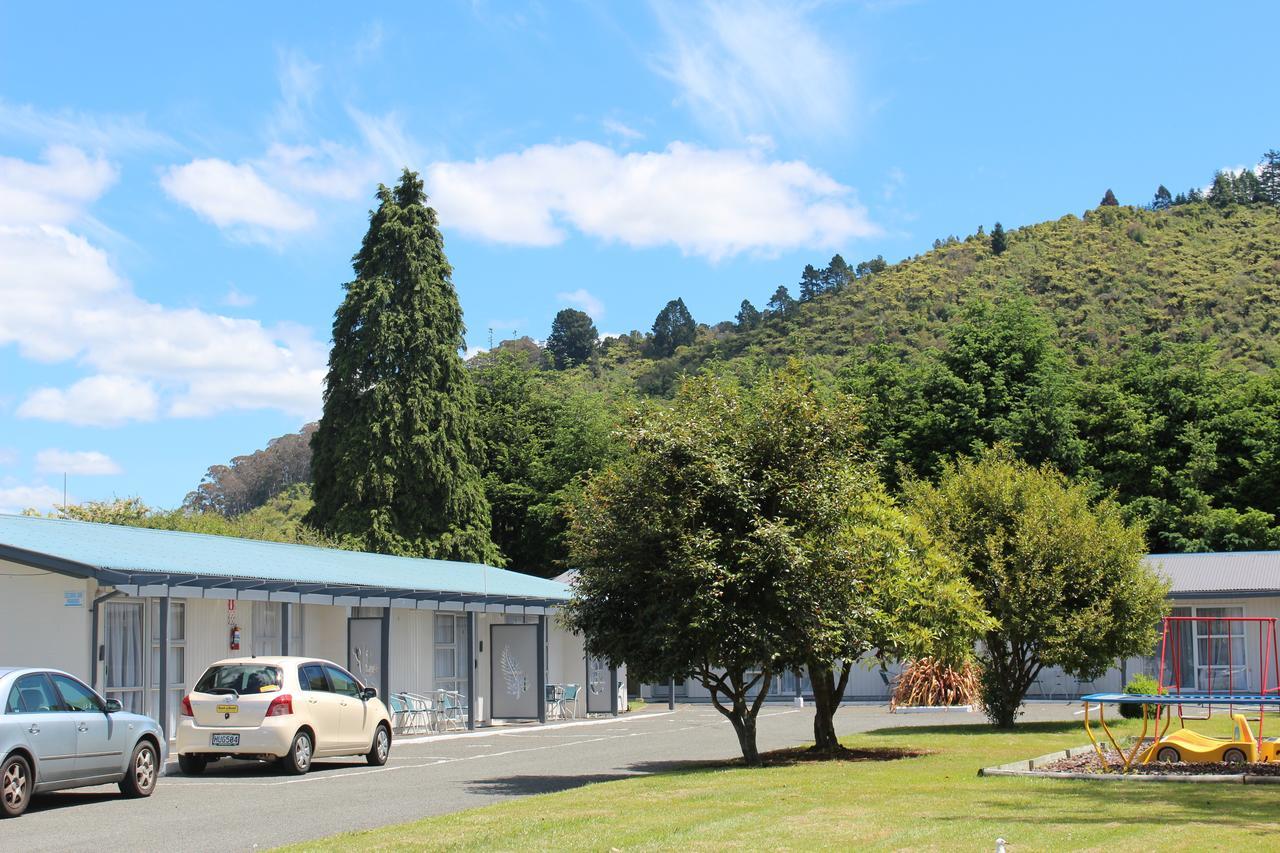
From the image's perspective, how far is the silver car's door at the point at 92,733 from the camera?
14.6m

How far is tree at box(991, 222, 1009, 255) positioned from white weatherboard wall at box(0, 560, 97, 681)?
3974 inches

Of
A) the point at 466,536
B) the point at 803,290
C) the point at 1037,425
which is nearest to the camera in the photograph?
the point at 1037,425

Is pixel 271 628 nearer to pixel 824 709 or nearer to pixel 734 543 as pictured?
pixel 824 709

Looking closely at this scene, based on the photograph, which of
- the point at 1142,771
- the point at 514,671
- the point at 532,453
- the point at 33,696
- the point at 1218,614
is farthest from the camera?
the point at 532,453

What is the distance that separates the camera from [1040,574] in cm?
2617

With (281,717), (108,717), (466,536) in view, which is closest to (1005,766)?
(281,717)

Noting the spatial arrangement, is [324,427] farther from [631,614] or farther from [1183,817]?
[1183,817]

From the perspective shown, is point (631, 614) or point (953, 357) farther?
point (953, 357)

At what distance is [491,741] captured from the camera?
26.1 meters

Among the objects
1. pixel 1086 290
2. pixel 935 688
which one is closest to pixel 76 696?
pixel 935 688

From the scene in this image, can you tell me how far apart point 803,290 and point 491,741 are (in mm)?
108135

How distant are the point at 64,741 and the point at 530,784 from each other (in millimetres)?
5772

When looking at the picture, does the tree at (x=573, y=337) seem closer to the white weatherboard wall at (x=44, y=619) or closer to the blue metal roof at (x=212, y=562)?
the blue metal roof at (x=212, y=562)

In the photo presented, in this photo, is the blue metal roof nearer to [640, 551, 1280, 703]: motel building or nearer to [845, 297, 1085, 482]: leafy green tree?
[640, 551, 1280, 703]: motel building
